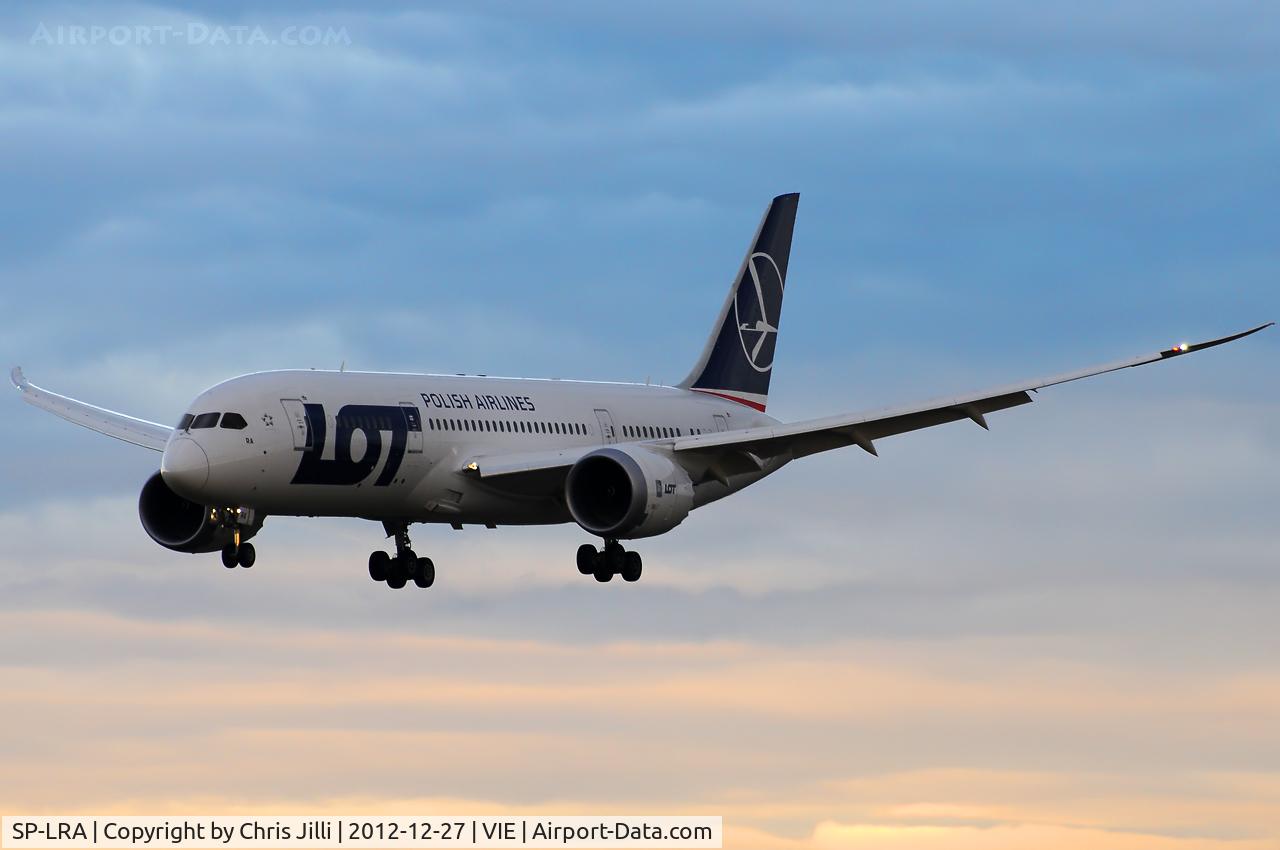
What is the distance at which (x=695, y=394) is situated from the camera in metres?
72.5

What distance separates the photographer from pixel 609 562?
63.6 meters

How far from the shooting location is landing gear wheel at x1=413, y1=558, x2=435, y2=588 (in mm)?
64625

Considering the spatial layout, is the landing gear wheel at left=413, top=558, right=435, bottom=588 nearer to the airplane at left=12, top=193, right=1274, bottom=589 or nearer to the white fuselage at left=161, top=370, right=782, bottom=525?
the airplane at left=12, top=193, right=1274, bottom=589

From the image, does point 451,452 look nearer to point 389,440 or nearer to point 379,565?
point 389,440

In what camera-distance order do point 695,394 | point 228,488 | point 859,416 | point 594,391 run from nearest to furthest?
point 228,488
point 859,416
point 594,391
point 695,394

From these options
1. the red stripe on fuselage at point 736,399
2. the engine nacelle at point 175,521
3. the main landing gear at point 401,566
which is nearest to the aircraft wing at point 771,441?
the main landing gear at point 401,566

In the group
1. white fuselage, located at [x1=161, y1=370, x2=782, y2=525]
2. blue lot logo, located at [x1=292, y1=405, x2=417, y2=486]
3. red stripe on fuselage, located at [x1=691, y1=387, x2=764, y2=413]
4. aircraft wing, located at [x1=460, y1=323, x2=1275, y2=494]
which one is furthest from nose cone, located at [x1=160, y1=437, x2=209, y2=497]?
red stripe on fuselage, located at [x1=691, y1=387, x2=764, y2=413]

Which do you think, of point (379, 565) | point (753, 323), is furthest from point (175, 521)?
point (753, 323)

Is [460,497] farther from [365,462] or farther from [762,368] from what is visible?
[762,368]

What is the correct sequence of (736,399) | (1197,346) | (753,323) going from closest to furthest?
(1197,346), (736,399), (753,323)

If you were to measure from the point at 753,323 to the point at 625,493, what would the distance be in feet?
53.3

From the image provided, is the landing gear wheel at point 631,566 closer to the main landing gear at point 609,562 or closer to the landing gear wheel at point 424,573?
the main landing gear at point 609,562

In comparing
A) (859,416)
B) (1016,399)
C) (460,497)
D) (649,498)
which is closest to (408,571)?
(460,497)

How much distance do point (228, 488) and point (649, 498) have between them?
10.3 metres
